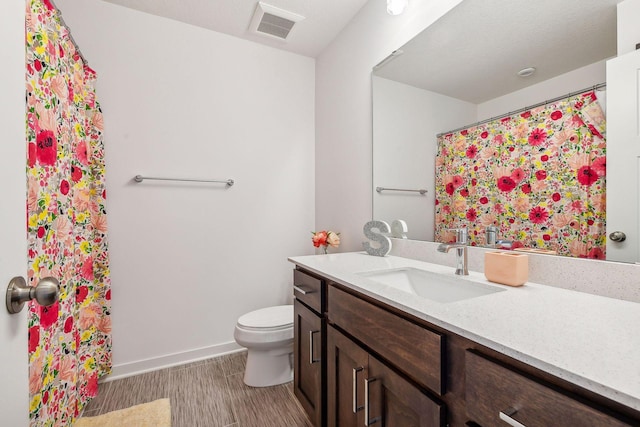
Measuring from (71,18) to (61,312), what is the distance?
180cm

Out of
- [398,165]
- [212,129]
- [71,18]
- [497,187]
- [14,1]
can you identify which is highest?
[71,18]

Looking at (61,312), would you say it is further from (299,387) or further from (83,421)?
(299,387)

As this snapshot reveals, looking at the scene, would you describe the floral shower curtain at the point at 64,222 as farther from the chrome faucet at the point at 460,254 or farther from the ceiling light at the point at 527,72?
the ceiling light at the point at 527,72

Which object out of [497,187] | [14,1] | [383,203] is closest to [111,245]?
[14,1]

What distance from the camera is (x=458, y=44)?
136cm

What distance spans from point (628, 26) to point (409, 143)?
90 centimetres

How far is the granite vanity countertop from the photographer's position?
463 millimetres

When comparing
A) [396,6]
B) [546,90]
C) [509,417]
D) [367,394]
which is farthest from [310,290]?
[396,6]

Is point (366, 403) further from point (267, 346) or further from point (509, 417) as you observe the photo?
point (267, 346)

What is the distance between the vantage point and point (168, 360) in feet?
6.70

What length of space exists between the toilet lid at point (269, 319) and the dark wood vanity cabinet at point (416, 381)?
0.42m

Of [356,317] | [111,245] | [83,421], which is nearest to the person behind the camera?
[356,317]

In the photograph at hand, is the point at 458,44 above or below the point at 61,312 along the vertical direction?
above

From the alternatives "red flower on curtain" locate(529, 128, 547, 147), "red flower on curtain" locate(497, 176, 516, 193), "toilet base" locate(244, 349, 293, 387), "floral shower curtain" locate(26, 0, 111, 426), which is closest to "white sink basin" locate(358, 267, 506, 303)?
"red flower on curtain" locate(497, 176, 516, 193)
